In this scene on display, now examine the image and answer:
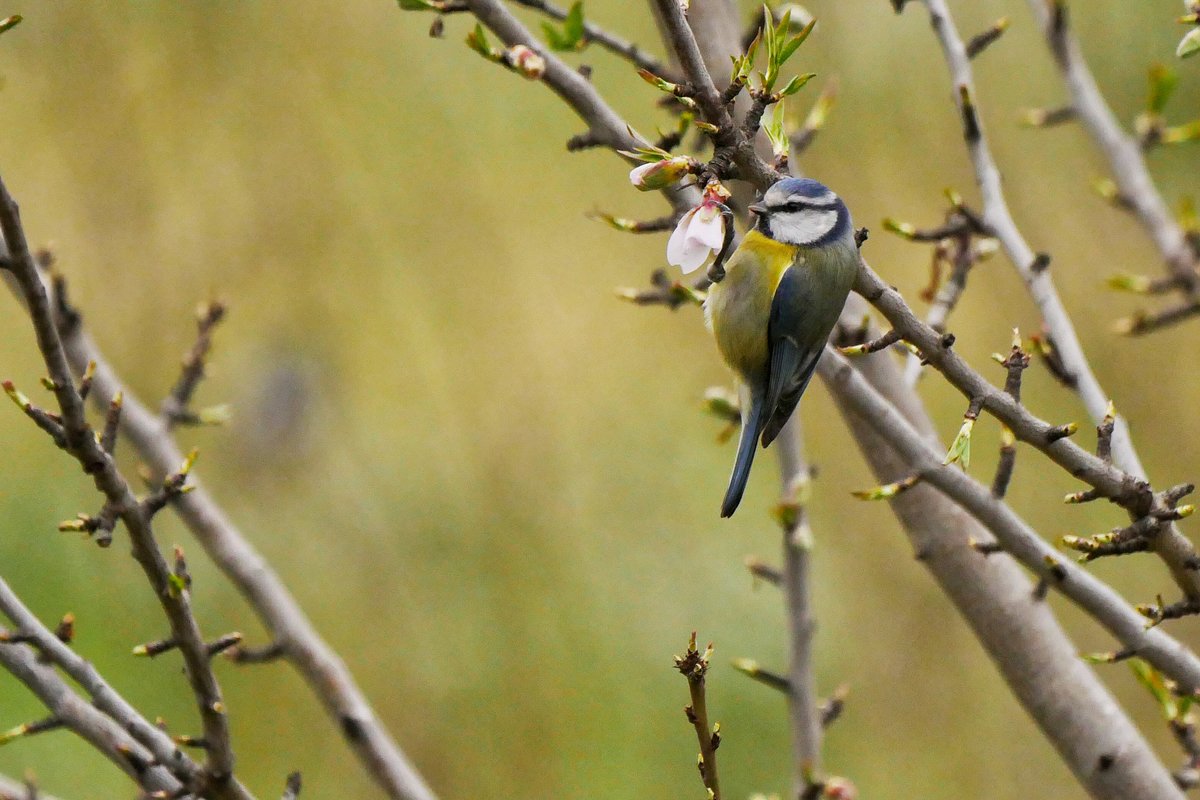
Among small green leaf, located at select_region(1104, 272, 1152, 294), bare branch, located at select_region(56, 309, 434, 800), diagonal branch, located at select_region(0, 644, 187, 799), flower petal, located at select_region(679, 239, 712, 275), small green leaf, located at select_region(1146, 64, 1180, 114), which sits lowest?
diagonal branch, located at select_region(0, 644, 187, 799)

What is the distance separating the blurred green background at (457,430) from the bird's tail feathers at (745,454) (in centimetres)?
217

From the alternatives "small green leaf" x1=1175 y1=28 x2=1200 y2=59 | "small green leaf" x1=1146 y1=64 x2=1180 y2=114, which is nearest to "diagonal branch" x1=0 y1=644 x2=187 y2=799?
"small green leaf" x1=1175 y1=28 x2=1200 y2=59

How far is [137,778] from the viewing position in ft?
3.97

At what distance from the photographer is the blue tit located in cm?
153

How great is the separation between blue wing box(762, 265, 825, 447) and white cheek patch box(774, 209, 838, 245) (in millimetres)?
45

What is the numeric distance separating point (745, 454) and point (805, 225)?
0.34 m

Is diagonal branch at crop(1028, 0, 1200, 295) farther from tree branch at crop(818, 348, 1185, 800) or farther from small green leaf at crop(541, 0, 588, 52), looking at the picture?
small green leaf at crop(541, 0, 588, 52)

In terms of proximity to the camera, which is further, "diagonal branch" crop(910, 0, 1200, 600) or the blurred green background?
the blurred green background

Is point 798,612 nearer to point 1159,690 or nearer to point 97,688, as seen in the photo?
point 1159,690

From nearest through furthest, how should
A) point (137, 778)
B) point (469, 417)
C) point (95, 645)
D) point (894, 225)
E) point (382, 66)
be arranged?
point (137, 778) < point (894, 225) < point (95, 645) < point (469, 417) < point (382, 66)

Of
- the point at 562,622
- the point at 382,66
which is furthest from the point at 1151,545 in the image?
the point at 382,66

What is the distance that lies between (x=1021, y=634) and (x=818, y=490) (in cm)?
263

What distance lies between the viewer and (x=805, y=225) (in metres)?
1.68

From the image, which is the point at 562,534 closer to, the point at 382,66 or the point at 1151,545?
the point at 382,66
